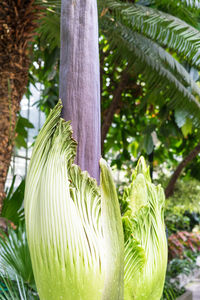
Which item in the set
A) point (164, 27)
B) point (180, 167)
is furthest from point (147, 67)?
point (180, 167)

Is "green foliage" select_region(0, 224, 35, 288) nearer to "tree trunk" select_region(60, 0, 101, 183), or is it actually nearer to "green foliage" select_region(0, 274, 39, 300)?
"green foliage" select_region(0, 274, 39, 300)

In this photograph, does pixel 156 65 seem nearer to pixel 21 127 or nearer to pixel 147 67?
pixel 147 67

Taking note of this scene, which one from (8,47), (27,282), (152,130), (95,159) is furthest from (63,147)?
(152,130)


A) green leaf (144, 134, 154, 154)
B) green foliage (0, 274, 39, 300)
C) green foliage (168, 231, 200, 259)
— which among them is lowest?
green foliage (168, 231, 200, 259)

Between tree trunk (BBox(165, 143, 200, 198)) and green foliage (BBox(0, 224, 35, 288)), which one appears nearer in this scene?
green foliage (BBox(0, 224, 35, 288))

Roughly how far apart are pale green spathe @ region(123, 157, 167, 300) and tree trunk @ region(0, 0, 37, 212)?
1.42 m

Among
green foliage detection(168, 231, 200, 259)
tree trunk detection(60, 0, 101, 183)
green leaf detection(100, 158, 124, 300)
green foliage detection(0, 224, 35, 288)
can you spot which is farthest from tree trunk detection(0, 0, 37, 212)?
green foliage detection(168, 231, 200, 259)

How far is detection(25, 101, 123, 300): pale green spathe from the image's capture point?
25.0 inches

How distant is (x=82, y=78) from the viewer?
764 millimetres

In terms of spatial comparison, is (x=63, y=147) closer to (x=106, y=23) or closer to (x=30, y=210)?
(x=30, y=210)

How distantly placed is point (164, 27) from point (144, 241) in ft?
7.40

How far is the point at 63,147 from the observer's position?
73 centimetres

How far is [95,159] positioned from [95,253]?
0.64 ft

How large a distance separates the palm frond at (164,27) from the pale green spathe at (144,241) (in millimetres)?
1944
